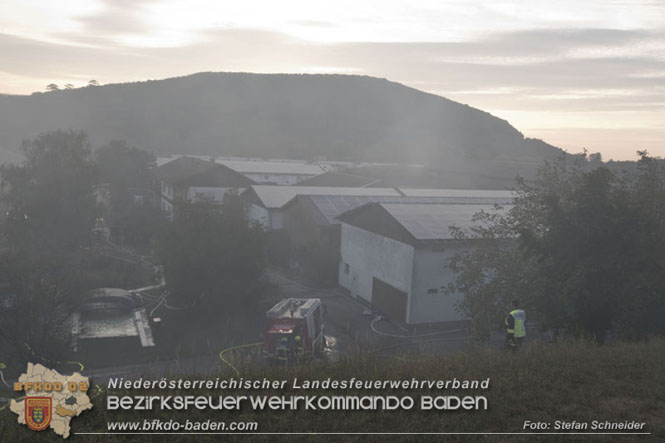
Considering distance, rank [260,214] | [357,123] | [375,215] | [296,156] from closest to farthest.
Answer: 1. [375,215]
2. [260,214]
3. [296,156]
4. [357,123]

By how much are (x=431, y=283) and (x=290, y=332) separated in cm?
831

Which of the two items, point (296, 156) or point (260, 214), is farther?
point (296, 156)

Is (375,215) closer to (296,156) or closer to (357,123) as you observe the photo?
(296,156)

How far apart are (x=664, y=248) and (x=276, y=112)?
136972mm

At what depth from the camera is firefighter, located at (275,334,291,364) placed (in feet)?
49.1

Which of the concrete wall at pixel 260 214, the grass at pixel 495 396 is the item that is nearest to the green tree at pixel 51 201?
the concrete wall at pixel 260 214

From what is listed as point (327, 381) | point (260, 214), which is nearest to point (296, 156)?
point (260, 214)

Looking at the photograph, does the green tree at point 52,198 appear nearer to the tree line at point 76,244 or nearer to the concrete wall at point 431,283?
the tree line at point 76,244

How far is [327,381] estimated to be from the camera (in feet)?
23.9

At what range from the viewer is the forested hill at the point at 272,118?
115875 mm

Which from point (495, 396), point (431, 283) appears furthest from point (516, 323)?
point (431, 283)

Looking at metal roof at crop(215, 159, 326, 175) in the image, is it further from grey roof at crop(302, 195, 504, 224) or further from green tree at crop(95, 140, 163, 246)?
grey roof at crop(302, 195, 504, 224)

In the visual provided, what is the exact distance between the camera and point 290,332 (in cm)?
1530

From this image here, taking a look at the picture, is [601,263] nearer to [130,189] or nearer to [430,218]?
[430,218]
